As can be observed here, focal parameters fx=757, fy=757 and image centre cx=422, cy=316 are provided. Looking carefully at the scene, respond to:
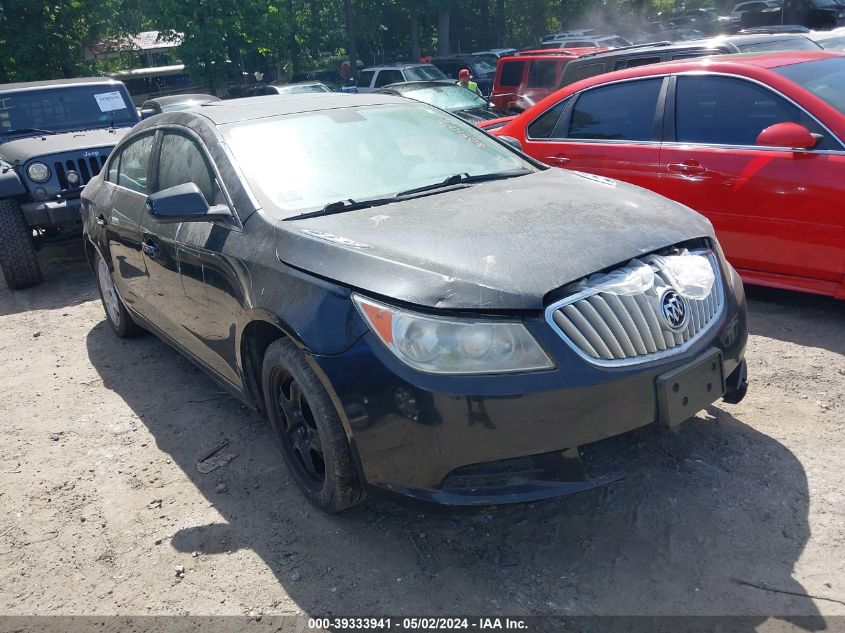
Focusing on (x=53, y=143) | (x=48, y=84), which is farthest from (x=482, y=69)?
(x=53, y=143)

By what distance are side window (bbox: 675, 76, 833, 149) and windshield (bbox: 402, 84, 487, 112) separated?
7.71 meters

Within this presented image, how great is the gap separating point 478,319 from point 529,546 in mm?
945

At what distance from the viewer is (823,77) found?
4.73 metres

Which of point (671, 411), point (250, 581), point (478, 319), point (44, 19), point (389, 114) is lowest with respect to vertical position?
point (250, 581)

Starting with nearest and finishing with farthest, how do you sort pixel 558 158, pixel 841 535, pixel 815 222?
pixel 841 535
pixel 815 222
pixel 558 158

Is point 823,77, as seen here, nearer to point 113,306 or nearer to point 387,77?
point 113,306

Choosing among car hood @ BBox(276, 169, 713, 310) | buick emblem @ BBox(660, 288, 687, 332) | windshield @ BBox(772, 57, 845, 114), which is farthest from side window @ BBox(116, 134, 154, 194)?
windshield @ BBox(772, 57, 845, 114)

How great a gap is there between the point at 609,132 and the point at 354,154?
8.38 feet

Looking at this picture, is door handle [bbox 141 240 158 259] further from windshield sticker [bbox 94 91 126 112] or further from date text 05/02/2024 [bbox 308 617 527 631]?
windshield sticker [bbox 94 91 126 112]

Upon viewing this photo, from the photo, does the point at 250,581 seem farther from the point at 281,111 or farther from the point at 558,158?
the point at 558,158


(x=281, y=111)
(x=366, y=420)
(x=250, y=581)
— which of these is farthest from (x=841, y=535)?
(x=281, y=111)

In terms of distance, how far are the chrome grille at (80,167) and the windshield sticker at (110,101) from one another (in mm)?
1472

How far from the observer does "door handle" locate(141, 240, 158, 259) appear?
4078 millimetres

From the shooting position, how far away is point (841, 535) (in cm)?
271
